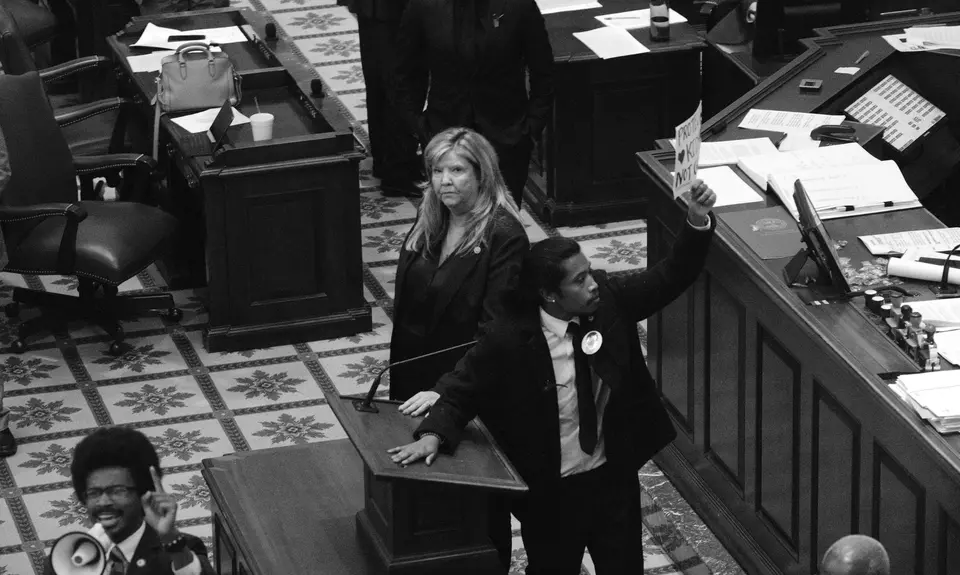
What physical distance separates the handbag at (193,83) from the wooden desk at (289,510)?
345 centimetres

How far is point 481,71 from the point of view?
7.80 metres

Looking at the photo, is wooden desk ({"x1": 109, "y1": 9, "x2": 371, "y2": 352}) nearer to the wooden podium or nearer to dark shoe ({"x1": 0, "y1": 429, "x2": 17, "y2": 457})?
dark shoe ({"x1": 0, "y1": 429, "x2": 17, "y2": 457})

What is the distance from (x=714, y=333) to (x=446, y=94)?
2.04 metres

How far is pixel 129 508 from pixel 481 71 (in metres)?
4.14

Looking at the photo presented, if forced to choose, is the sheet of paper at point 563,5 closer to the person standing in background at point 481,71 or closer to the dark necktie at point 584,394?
the person standing in background at point 481,71

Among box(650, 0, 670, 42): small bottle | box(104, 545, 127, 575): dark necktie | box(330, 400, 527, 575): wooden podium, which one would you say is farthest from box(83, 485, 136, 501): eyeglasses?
box(650, 0, 670, 42): small bottle

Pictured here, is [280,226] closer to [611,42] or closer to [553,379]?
[611,42]

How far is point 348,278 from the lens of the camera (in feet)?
26.9

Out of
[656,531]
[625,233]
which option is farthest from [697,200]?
[625,233]

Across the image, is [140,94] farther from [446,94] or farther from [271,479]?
Result: [271,479]

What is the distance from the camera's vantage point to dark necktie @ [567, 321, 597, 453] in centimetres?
497

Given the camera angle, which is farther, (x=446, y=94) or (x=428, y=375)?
(x=446, y=94)

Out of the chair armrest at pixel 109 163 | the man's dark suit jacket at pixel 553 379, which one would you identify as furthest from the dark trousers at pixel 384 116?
the man's dark suit jacket at pixel 553 379

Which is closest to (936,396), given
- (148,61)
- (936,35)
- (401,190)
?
(936,35)
